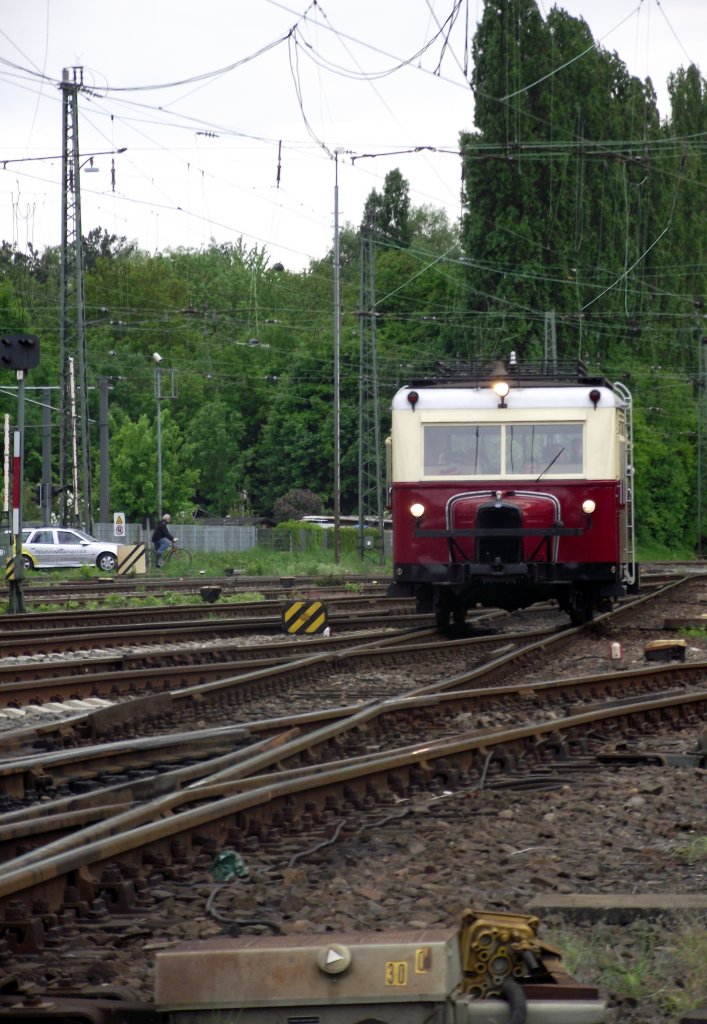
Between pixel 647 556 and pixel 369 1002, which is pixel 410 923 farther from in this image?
pixel 647 556

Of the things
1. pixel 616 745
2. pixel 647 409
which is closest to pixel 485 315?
pixel 647 409

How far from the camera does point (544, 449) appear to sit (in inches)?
648

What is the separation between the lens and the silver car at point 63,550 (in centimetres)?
4184

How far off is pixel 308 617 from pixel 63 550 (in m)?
25.0

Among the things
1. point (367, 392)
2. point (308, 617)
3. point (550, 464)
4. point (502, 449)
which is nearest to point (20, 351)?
point (308, 617)

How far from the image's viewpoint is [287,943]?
3.89 metres

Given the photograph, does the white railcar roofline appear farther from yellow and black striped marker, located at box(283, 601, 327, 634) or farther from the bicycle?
the bicycle

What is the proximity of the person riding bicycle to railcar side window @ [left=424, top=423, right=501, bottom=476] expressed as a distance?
26.2 m

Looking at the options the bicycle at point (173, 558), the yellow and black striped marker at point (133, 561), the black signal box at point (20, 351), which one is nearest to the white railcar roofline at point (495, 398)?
the black signal box at point (20, 351)

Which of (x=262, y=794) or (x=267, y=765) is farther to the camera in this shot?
(x=267, y=765)

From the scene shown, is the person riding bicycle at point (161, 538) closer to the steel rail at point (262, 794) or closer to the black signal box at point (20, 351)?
the black signal box at point (20, 351)

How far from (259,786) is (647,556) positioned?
53.9m

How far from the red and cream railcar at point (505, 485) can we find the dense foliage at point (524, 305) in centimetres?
2507

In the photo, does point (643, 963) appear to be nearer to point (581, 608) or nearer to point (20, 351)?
point (581, 608)
